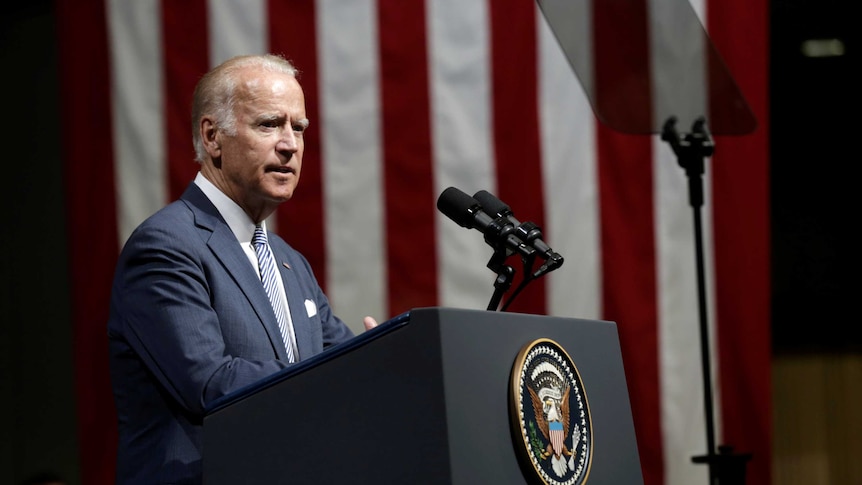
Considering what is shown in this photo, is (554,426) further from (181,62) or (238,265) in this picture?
(181,62)

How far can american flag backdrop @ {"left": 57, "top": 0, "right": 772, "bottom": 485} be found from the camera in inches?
144

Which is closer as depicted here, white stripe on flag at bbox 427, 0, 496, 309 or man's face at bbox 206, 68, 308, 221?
man's face at bbox 206, 68, 308, 221

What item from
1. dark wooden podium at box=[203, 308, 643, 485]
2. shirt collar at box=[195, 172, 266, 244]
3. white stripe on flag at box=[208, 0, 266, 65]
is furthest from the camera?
white stripe on flag at box=[208, 0, 266, 65]

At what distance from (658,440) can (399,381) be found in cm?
251

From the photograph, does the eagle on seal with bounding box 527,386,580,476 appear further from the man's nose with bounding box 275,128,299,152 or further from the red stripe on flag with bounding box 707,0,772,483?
the red stripe on flag with bounding box 707,0,772,483

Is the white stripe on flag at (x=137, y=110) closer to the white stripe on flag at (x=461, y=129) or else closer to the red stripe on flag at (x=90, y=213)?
the red stripe on flag at (x=90, y=213)

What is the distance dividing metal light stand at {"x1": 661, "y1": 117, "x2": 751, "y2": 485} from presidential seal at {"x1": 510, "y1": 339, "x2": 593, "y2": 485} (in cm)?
132

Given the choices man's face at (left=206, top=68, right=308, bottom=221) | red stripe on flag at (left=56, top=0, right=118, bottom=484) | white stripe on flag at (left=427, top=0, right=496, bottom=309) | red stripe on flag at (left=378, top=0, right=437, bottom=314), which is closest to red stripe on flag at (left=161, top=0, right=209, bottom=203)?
red stripe on flag at (left=56, top=0, right=118, bottom=484)

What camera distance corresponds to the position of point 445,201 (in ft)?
6.09

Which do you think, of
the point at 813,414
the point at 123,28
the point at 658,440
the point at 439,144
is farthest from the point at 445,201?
the point at 813,414

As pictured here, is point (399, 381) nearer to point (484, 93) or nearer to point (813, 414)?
point (484, 93)

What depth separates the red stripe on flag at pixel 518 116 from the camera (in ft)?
12.1

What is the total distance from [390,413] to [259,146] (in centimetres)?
98

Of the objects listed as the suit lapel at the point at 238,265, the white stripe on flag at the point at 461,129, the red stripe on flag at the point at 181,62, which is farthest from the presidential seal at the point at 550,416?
the red stripe on flag at the point at 181,62
